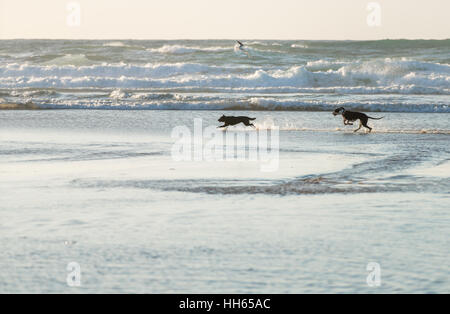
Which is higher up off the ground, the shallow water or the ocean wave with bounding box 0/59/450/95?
the ocean wave with bounding box 0/59/450/95

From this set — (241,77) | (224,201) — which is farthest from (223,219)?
(241,77)

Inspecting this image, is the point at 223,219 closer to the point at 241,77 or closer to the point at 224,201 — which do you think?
the point at 224,201

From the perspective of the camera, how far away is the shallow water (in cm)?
511

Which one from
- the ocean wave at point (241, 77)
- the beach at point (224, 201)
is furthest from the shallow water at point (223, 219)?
the ocean wave at point (241, 77)

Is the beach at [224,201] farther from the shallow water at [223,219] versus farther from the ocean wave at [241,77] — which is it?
the ocean wave at [241,77]

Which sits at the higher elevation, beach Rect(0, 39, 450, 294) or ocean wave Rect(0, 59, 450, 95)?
ocean wave Rect(0, 59, 450, 95)

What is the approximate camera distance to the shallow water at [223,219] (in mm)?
5113

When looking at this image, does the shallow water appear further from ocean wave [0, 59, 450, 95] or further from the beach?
ocean wave [0, 59, 450, 95]

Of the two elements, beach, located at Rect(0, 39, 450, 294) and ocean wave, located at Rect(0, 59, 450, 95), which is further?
ocean wave, located at Rect(0, 59, 450, 95)

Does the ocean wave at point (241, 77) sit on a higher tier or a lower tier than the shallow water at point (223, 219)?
higher

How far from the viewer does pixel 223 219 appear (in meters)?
6.96

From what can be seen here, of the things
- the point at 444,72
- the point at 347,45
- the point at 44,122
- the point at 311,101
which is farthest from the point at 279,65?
the point at 44,122

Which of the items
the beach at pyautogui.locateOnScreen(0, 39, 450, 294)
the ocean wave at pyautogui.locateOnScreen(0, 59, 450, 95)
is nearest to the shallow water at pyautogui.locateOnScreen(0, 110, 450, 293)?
the beach at pyautogui.locateOnScreen(0, 39, 450, 294)
